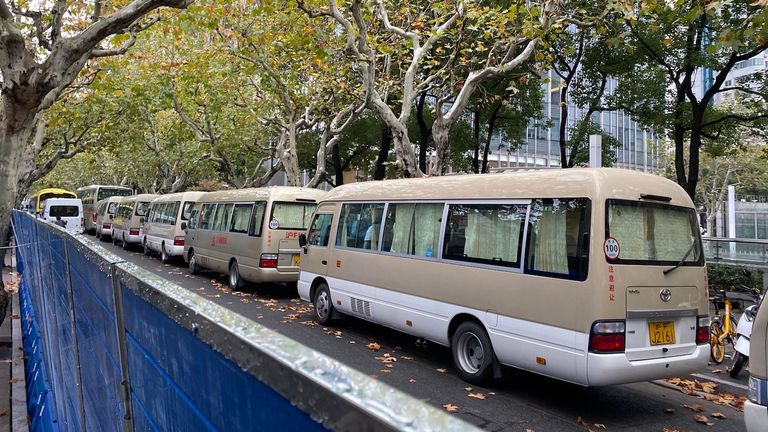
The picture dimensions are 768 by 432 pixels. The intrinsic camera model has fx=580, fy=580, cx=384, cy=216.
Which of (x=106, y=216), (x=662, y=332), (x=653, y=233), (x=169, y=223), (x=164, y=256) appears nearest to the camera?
(x=662, y=332)

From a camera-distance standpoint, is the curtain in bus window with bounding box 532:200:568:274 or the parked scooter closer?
the curtain in bus window with bounding box 532:200:568:274

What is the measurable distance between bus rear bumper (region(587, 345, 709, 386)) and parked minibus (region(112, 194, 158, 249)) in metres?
21.5

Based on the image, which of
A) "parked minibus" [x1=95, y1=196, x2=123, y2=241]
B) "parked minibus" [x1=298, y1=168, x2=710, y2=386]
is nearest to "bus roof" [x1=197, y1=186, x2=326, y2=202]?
"parked minibus" [x1=298, y1=168, x2=710, y2=386]

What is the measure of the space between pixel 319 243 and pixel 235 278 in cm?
444

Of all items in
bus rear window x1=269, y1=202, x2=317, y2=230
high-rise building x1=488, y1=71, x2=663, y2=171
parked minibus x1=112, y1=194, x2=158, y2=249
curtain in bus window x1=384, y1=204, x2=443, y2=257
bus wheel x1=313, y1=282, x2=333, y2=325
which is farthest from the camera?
high-rise building x1=488, y1=71, x2=663, y2=171

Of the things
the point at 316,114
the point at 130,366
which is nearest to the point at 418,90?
the point at 316,114

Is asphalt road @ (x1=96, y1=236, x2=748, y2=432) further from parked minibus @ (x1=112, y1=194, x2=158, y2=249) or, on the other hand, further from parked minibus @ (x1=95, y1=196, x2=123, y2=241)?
parked minibus @ (x1=95, y1=196, x2=123, y2=241)

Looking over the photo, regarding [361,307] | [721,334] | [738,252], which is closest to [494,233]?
[361,307]

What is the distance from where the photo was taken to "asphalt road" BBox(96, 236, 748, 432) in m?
5.81

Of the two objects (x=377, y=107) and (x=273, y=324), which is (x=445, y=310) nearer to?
(x=273, y=324)

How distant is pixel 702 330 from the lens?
244 inches

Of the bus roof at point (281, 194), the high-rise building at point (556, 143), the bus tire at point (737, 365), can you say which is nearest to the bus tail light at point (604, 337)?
the bus tire at point (737, 365)

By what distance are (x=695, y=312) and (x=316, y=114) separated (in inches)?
730

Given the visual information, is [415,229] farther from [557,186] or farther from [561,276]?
[561,276]
